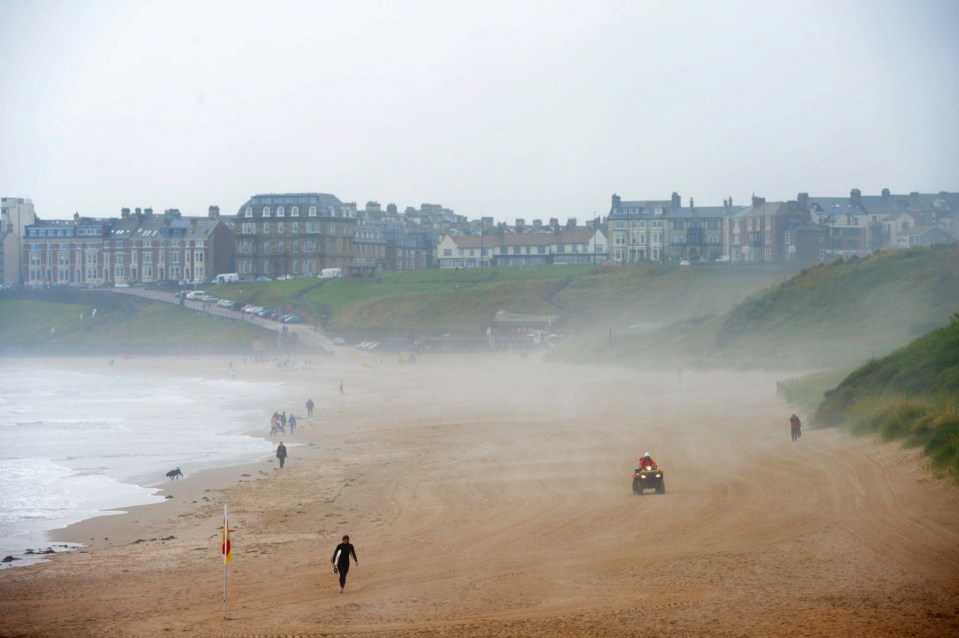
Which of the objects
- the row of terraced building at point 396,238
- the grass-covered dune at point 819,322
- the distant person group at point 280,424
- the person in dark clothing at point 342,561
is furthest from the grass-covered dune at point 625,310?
the person in dark clothing at point 342,561

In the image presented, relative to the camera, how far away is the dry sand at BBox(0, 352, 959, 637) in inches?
639

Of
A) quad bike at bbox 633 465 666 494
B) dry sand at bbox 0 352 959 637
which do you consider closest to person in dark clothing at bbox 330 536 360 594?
dry sand at bbox 0 352 959 637

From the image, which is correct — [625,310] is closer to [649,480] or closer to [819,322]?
[819,322]

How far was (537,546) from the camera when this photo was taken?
806 inches

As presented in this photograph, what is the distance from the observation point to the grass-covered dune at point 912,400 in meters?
25.7

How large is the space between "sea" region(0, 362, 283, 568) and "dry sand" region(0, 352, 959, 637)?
1437 millimetres

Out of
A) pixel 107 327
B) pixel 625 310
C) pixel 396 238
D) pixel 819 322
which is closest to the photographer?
pixel 819 322

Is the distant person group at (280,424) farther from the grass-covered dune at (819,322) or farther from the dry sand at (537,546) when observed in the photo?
the grass-covered dune at (819,322)

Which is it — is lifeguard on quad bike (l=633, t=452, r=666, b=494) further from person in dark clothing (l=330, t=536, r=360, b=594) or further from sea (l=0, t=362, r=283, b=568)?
sea (l=0, t=362, r=283, b=568)

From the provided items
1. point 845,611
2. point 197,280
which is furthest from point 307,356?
point 845,611

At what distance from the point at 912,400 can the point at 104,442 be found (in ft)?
89.2

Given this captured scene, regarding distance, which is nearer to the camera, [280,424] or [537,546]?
[537,546]

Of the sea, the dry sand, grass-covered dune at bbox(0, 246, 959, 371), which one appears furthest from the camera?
grass-covered dune at bbox(0, 246, 959, 371)

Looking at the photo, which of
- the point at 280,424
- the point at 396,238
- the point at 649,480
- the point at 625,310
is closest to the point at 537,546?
the point at 649,480
